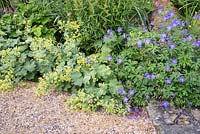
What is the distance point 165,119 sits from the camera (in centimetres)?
281

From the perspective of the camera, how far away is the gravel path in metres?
2.80

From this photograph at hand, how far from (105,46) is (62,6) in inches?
32.3

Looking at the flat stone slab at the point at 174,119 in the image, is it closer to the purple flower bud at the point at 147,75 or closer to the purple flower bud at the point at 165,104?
the purple flower bud at the point at 165,104

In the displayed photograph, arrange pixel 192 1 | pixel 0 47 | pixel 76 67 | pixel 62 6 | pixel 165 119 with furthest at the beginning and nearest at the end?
pixel 192 1 < pixel 62 6 < pixel 0 47 < pixel 76 67 < pixel 165 119

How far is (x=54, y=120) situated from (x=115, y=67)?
709 mm

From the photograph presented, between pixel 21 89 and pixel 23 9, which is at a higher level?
pixel 23 9

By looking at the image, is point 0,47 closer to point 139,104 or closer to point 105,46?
point 105,46

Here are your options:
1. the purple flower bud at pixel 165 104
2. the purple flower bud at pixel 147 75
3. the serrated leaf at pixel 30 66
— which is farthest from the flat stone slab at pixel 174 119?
the serrated leaf at pixel 30 66

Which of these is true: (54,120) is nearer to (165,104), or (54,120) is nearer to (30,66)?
(30,66)

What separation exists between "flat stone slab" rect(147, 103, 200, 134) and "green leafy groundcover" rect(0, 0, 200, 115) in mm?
68

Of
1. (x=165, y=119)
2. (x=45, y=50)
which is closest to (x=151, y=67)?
(x=165, y=119)

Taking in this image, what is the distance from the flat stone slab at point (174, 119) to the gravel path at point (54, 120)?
0.25 feet

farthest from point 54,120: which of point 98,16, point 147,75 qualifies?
point 98,16

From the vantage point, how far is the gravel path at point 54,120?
110 inches
